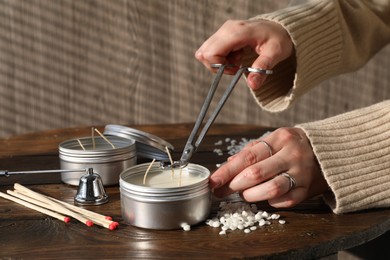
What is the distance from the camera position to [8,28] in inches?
108

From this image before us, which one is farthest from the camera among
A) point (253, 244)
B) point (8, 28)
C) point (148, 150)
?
point (8, 28)

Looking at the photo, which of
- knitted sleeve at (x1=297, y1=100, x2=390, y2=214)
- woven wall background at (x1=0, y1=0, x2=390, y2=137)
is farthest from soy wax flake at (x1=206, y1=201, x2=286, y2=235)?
woven wall background at (x1=0, y1=0, x2=390, y2=137)

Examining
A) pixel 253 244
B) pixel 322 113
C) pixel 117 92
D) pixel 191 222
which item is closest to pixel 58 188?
pixel 191 222

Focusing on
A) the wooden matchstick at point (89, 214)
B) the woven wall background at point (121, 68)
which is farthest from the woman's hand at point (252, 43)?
the woven wall background at point (121, 68)

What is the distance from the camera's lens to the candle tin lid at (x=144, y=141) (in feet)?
4.50

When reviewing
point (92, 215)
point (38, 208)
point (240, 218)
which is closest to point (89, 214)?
point (92, 215)

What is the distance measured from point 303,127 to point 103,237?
39 cm

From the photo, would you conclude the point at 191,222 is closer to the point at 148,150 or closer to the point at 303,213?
the point at 303,213

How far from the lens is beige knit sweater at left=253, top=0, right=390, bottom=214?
3.68ft

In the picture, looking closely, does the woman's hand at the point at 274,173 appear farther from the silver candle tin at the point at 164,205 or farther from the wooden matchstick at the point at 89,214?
the wooden matchstick at the point at 89,214

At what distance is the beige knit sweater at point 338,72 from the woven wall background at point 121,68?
121 centimetres

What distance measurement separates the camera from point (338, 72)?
159 cm

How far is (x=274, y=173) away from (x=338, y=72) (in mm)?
584

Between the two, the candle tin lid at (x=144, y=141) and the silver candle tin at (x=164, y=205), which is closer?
the silver candle tin at (x=164, y=205)
